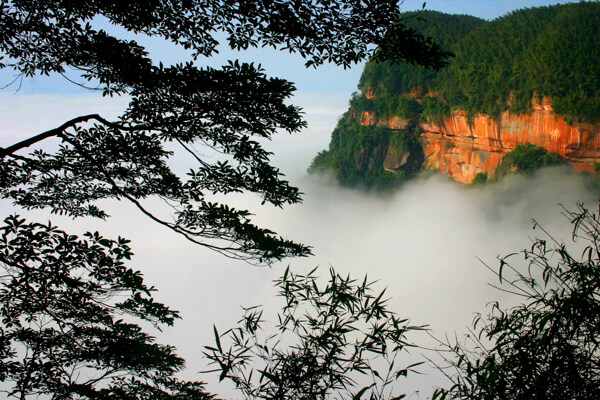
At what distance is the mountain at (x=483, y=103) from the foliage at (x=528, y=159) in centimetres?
40

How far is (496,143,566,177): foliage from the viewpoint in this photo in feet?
74.4

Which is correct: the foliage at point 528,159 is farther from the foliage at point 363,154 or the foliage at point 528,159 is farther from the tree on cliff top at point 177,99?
the tree on cliff top at point 177,99

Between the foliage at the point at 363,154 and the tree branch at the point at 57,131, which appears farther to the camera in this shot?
the foliage at the point at 363,154

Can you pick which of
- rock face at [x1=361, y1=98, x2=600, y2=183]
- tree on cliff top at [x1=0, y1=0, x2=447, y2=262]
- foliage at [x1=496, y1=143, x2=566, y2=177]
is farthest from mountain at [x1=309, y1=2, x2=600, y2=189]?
tree on cliff top at [x1=0, y1=0, x2=447, y2=262]

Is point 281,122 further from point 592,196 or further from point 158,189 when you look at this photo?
point 592,196

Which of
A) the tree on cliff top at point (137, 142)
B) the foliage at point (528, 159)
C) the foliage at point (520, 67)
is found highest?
the foliage at point (520, 67)

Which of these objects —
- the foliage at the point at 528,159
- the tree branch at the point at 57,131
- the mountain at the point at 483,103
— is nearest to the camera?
the tree branch at the point at 57,131

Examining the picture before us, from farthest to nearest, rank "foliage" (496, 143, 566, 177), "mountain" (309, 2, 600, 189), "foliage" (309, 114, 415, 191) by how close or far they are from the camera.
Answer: "foliage" (309, 114, 415, 191) → "foliage" (496, 143, 566, 177) → "mountain" (309, 2, 600, 189)

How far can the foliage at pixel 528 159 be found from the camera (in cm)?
2267

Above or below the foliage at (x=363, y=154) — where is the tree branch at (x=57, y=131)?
below

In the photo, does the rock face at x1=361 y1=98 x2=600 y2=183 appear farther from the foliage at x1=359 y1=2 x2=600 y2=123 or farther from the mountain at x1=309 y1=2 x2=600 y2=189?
the foliage at x1=359 y1=2 x2=600 y2=123

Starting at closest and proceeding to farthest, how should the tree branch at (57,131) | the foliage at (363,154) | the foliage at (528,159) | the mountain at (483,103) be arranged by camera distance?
the tree branch at (57,131)
the mountain at (483,103)
the foliage at (528,159)
the foliage at (363,154)

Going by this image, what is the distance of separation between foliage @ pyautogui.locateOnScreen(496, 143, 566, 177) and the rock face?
0.40m

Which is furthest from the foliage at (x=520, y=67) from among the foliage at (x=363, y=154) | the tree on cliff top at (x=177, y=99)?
the tree on cliff top at (x=177, y=99)
